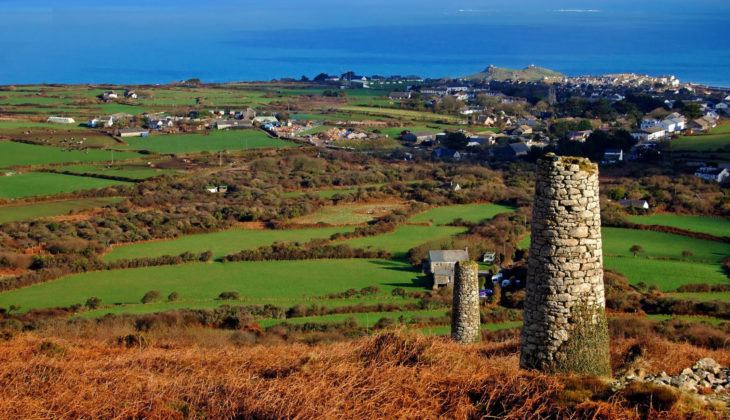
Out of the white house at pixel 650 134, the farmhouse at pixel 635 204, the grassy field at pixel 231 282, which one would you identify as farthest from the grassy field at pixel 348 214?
the white house at pixel 650 134

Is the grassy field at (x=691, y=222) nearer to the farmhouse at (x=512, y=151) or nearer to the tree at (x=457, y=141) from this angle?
the farmhouse at (x=512, y=151)

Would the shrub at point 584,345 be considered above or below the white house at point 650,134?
below

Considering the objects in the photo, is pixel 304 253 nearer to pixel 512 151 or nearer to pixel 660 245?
pixel 660 245

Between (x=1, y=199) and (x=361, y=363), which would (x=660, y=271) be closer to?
(x=361, y=363)

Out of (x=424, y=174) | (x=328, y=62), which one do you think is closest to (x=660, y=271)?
(x=424, y=174)

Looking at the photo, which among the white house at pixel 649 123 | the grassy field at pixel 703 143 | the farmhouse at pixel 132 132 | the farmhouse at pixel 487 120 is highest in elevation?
the farmhouse at pixel 487 120

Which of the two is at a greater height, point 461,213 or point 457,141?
point 457,141

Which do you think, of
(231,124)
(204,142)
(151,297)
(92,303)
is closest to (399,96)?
(231,124)
